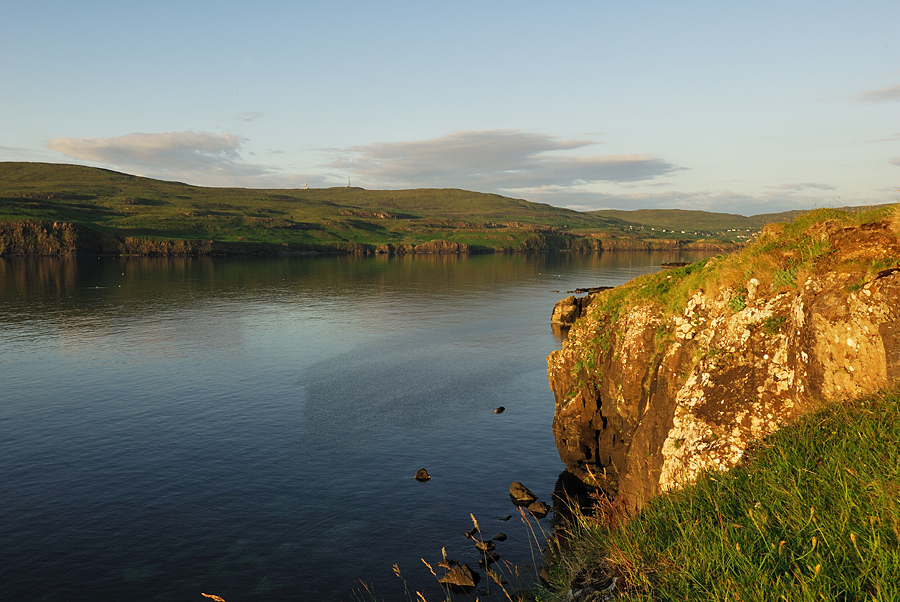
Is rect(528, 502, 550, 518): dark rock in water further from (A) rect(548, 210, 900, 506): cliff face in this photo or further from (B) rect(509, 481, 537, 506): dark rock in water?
(A) rect(548, 210, 900, 506): cliff face

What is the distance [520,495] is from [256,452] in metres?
19.1

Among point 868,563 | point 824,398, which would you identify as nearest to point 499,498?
point 824,398

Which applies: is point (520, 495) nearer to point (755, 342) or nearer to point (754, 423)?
point (755, 342)

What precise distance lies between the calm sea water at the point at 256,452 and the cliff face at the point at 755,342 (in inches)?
272

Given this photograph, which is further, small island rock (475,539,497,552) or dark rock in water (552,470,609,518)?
dark rock in water (552,470,609,518)

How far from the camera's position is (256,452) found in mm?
38844

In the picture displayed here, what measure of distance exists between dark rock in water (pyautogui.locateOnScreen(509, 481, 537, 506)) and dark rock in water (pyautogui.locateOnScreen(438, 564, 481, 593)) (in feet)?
26.4

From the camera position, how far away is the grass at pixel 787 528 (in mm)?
6934

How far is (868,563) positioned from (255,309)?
365 feet

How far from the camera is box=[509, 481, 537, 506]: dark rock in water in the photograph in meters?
31.7

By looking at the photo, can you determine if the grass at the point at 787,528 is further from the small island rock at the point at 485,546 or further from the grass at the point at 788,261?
the small island rock at the point at 485,546

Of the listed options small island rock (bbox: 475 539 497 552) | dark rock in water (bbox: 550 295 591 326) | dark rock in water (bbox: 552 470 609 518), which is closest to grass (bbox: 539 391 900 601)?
small island rock (bbox: 475 539 497 552)

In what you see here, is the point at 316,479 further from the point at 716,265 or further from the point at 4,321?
the point at 4,321

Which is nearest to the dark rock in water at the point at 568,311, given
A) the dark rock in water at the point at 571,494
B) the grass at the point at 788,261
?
the dark rock in water at the point at 571,494
